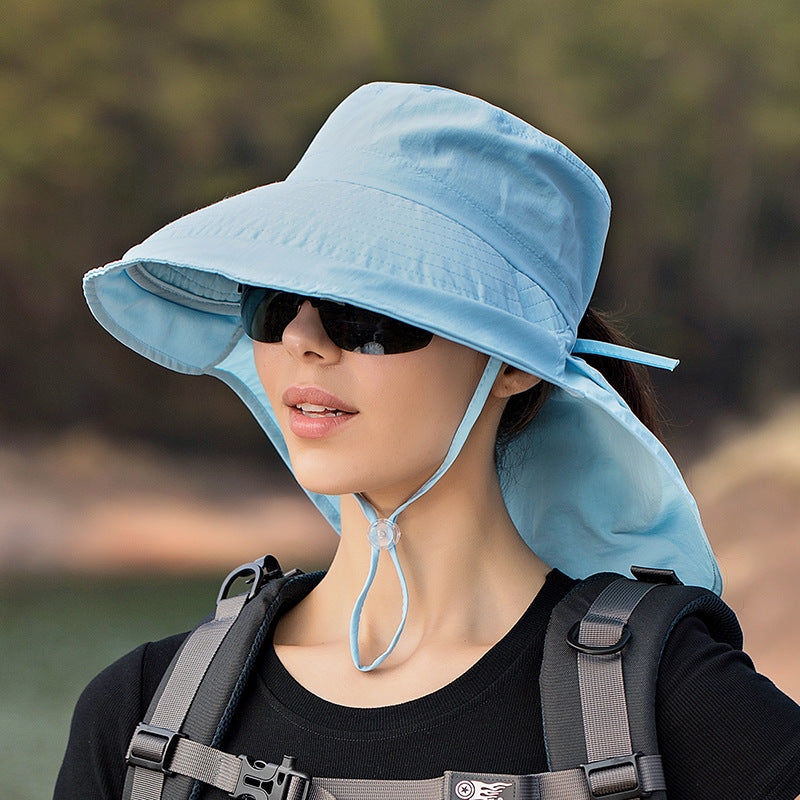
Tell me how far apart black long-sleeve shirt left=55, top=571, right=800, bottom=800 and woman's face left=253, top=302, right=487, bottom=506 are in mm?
194

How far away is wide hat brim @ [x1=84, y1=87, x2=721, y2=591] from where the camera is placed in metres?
0.88

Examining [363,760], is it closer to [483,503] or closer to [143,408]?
[483,503]

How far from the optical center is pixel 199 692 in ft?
3.19

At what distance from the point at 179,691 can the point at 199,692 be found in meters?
0.02

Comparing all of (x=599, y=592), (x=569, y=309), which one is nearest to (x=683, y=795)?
(x=599, y=592)

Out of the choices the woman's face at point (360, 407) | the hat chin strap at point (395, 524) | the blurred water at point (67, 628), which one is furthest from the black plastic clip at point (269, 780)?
the blurred water at point (67, 628)

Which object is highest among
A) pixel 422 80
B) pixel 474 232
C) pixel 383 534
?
pixel 422 80

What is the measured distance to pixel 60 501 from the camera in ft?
8.62

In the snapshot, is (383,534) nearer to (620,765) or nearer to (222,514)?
(620,765)

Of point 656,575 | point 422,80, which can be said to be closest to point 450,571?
point 656,575

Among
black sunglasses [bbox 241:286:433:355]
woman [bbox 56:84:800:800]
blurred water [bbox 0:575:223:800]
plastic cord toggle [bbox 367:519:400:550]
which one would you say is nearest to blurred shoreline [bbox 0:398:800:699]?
blurred water [bbox 0:575:223:800]

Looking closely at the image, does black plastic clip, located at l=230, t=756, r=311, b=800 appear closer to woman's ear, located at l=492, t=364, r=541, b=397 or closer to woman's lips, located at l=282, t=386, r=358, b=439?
woman's lips, located at l=282, t=386, r=358, b=439

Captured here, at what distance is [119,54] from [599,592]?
215 centimetres

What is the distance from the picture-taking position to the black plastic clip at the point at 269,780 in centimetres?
90
